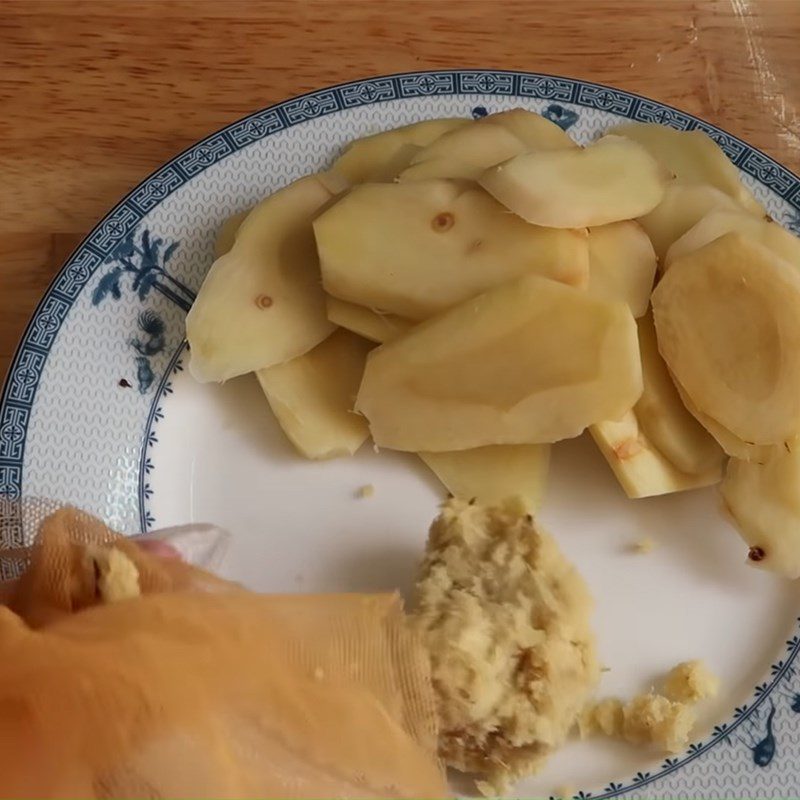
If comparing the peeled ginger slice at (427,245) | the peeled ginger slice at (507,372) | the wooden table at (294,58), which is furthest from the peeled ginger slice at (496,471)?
the wooden table at (294,58)

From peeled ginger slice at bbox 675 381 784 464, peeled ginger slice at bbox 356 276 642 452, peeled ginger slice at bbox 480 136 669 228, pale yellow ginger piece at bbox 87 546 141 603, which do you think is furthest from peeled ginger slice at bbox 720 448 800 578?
pale yellow ginger piece at bbox 87 546 141 603

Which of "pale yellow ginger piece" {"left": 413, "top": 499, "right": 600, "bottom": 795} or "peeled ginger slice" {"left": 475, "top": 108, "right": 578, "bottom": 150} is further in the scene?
"peeled ginger slice" {"left": 475, "top": 108, "right": 578, "bottom": 150}

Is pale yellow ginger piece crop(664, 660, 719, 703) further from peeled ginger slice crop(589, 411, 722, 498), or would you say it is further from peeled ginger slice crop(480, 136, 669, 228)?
peeled ginger slice crop(480, 136, 669, 228)

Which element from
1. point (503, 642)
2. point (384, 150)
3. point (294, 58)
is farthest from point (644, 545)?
point (294, 58)

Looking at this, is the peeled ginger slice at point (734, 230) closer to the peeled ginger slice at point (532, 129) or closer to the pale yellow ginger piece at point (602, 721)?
the peeled ginger slice at point (532, 129)

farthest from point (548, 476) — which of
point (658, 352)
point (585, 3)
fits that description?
point (585, 3)

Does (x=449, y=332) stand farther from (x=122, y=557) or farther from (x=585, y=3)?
(x=585, y=3)

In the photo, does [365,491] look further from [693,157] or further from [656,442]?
[693,157]
